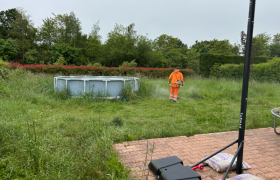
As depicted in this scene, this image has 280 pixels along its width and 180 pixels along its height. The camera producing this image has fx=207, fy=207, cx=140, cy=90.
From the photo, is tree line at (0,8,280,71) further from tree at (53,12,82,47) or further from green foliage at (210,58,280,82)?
green foliage at (210,58,280,82)

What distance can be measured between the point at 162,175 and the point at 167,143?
1491mm

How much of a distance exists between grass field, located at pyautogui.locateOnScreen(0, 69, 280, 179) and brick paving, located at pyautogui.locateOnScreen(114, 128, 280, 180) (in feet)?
1.02

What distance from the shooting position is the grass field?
2.74 m

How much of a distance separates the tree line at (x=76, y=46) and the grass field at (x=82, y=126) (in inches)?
838

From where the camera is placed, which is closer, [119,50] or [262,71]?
[262,71]

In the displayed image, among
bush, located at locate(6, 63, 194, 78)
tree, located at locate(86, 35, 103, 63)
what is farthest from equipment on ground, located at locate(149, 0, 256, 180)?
tree, located at locate(86, 35, 103, 63)

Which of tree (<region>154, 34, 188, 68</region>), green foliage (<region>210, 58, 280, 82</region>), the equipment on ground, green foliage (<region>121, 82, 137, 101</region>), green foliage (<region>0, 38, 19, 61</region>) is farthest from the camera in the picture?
tree (<region>154, 34, 188, 68</region>)

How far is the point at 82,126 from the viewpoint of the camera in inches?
191

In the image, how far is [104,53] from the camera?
33.5m

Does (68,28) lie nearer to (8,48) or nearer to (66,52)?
(66,52)

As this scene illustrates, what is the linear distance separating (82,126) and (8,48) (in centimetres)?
3834

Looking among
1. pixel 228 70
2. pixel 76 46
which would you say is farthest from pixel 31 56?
pixel 228 70

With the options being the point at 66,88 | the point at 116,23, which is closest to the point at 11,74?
the point at 66,88

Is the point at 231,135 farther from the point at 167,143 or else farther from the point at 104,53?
the point at 104,53
